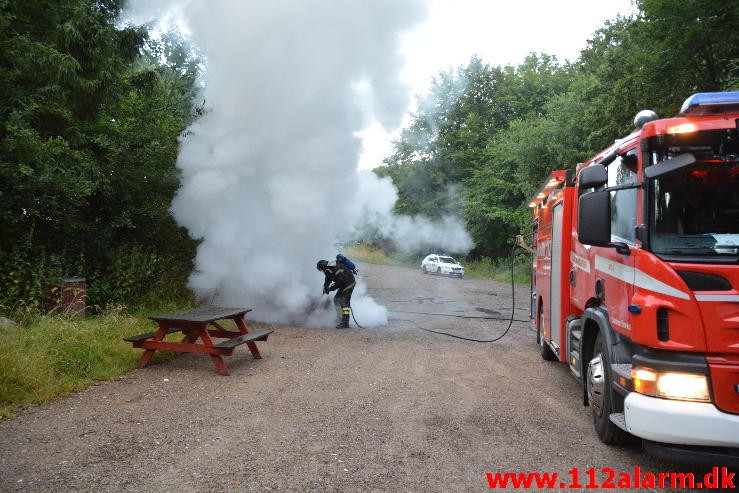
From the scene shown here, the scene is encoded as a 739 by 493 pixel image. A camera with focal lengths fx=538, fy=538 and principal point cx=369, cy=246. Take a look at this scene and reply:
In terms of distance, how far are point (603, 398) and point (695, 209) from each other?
5.71 ft

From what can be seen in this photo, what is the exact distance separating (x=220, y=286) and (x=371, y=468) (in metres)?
8.60

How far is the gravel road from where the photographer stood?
3.90 metres

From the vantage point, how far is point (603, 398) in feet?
14.9

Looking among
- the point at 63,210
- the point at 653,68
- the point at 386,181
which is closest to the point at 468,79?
the point at 653,68

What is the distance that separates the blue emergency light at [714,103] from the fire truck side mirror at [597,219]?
2.94 ft

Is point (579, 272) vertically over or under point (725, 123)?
under

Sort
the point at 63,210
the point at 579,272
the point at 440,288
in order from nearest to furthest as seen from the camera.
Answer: the point at 579,272 < the point at 63,210 < the point at 440,288

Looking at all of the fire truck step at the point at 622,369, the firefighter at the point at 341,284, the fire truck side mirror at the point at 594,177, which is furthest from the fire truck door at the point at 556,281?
the firefighter at the point at 341,284

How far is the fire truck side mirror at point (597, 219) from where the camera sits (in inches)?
159

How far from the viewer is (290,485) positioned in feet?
12.3

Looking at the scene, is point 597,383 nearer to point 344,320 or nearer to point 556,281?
point 556,281

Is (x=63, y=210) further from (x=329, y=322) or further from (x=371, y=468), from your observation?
(x=371, y=468)

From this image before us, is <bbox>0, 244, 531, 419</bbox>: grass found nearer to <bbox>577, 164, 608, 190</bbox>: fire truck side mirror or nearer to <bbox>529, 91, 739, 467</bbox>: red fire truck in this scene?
<bbox>529, 91, 739, 467</bbox>: red fire truck

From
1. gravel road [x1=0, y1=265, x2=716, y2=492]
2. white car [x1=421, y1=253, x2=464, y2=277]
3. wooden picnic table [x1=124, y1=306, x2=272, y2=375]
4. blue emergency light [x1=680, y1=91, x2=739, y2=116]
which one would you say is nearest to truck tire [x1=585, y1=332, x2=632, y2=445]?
gravel road [x1=0, y1=265, x2=716, y2=492]
